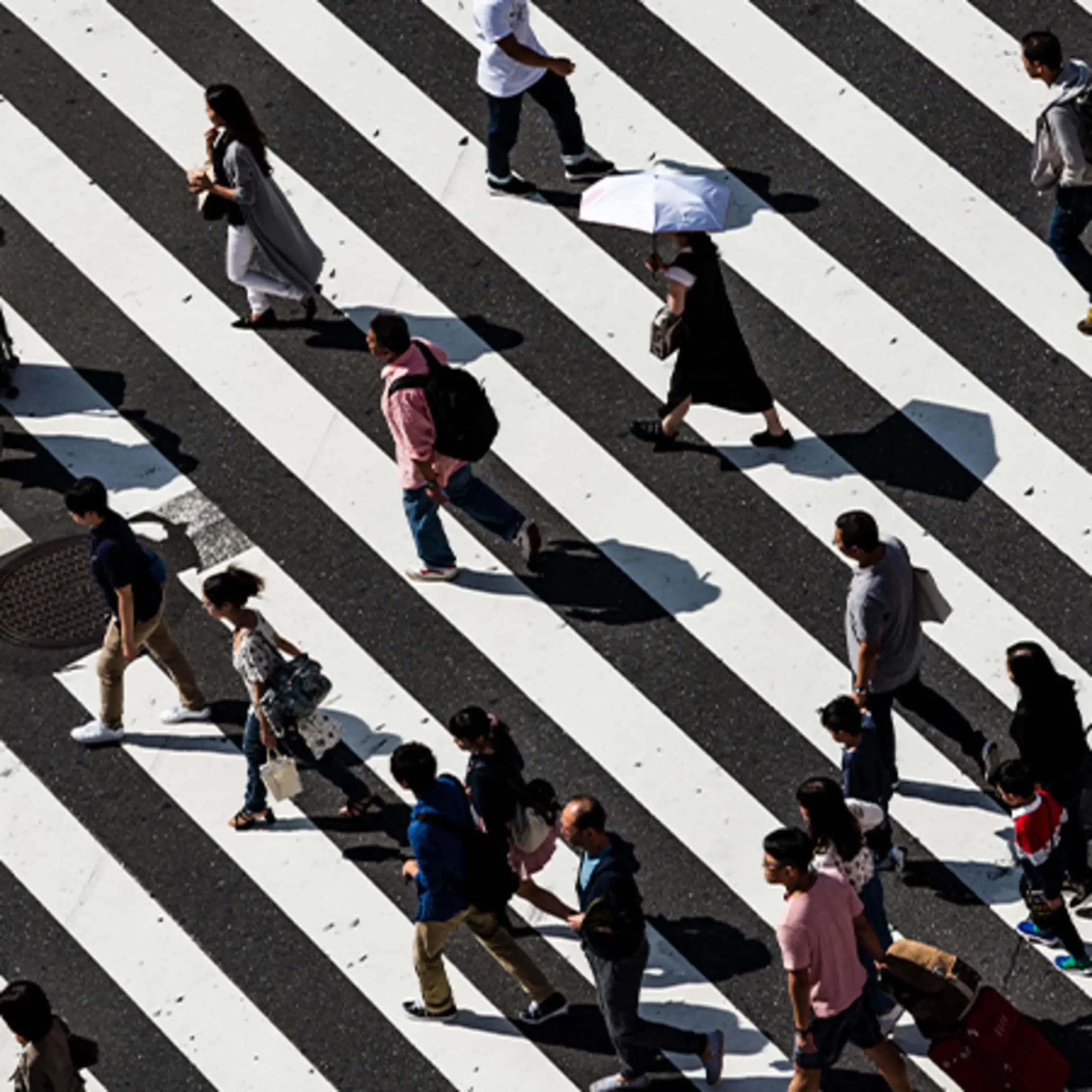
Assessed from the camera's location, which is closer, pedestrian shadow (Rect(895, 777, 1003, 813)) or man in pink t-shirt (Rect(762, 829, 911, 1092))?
man in pink t-shirt (Rect(762, 829, 911, 1092))

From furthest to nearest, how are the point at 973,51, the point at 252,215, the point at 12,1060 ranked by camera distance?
the point at 973,51 < the point at 252,215 < the point at 12,1060

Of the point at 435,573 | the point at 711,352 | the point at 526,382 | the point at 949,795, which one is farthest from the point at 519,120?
the point at 949,795

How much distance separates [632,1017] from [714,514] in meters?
3.60

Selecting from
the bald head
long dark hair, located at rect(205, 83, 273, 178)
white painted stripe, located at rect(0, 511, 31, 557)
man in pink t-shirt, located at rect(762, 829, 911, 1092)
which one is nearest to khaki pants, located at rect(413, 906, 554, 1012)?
the bald head

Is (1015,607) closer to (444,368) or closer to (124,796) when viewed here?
(444,368)

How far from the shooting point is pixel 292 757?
1238 cm

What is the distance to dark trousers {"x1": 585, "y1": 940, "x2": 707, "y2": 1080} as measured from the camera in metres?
10.7

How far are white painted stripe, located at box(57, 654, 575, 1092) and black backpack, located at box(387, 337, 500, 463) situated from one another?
2.05 metres

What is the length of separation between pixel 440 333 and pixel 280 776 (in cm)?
356

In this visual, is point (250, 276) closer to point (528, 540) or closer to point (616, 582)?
point (528, 540)

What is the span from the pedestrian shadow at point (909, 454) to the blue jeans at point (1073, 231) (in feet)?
3.83

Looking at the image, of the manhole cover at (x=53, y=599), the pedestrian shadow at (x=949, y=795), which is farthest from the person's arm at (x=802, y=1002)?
the manhole cover at (x=53, y=599)

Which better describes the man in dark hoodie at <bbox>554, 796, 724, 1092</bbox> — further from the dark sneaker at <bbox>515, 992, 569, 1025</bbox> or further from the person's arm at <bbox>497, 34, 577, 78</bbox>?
the person's arm at <bbox>497, 34, 577, 78</bbox>

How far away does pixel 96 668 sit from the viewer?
13.0 metres
